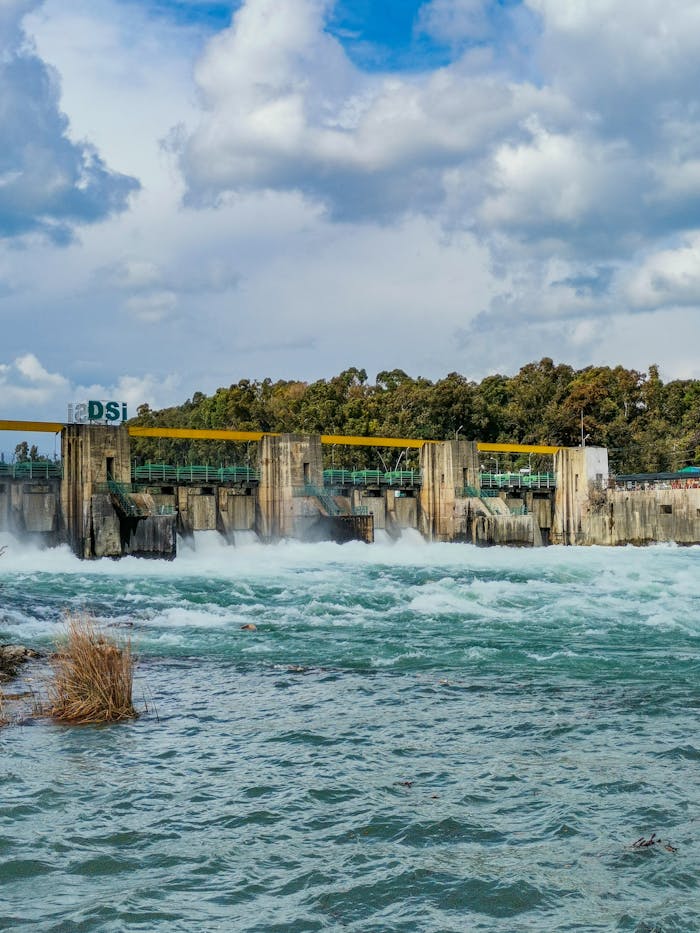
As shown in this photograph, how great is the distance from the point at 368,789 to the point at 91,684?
12.9ft

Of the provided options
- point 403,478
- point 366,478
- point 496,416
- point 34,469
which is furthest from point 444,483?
point 496,416

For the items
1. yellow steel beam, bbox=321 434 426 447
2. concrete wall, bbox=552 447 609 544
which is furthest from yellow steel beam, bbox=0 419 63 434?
concrete wall, bbox=552 447 609 544

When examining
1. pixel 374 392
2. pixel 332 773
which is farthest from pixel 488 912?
pixel 374 392

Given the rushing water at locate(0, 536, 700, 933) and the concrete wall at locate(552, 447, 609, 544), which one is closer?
the rushing water at locate(0, 536, 700, 933)

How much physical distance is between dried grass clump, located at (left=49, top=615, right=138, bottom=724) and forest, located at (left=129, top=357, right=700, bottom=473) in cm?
6129

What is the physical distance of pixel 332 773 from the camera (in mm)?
9734

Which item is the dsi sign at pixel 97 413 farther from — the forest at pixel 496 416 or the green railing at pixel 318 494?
the forest at pixel 496 416

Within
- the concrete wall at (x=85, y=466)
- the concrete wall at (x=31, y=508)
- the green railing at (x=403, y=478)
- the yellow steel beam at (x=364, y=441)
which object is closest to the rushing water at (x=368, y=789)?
the concrete wall at (x=85, y=466)

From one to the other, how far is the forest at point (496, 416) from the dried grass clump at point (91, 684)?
6129 centimetres

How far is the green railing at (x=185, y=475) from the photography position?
44969 mm

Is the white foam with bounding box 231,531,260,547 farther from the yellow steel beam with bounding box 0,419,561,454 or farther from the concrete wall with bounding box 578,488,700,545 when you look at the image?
the concrete wall with bounding box 578,488,700,545

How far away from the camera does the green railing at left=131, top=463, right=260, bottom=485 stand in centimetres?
4497

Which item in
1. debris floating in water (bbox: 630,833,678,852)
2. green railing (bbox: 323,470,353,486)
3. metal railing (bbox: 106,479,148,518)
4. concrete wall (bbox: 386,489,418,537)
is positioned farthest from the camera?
concrete wall (bbox: 386,489,418,537)

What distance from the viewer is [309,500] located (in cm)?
4522
